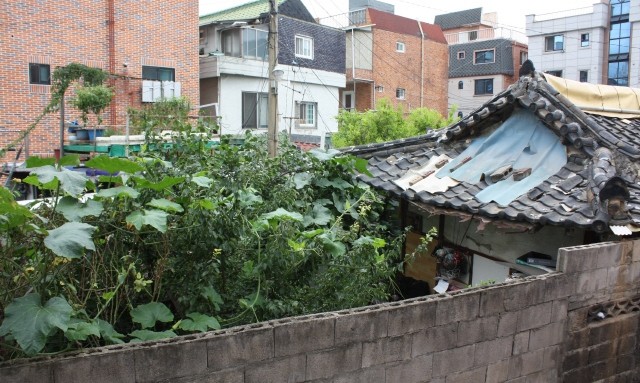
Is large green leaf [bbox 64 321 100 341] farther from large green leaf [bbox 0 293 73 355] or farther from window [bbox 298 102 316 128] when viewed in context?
window [bbox 298 102 316 128]

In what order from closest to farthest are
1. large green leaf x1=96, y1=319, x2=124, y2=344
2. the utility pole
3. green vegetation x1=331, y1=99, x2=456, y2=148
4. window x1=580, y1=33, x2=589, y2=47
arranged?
large green leaf x1=96, y1=319, x2=124, y2=344, the utility pole, green vegetation x1=331, y1=99, x2=456, y2=148, window x1=580, y1=33, x2=589, y2=47

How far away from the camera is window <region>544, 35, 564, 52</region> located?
133ft

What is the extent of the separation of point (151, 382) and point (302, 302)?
174 centimetres

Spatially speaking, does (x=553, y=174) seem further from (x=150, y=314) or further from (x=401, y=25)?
(x=401, y=25)

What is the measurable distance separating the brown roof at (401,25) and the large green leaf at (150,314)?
32.8m

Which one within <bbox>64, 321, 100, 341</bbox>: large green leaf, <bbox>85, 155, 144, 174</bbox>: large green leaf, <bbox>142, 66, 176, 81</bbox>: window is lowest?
<bbox>64, 321, 100, 341</bbox>: large green leaf

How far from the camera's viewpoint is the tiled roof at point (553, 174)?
586cm

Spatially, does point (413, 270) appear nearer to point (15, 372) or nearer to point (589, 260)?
point (589, 260)

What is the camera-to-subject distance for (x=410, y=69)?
37.6 metres

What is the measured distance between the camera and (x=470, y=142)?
9.02 metres

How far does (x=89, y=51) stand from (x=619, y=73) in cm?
3469

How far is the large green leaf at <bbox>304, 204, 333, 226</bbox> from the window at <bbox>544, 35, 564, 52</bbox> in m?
39.5

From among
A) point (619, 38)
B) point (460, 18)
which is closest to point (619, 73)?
point (619, 38)

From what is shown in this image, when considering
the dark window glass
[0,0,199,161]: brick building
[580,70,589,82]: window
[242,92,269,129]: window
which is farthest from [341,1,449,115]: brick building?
[0,0,199,161]: brick building
